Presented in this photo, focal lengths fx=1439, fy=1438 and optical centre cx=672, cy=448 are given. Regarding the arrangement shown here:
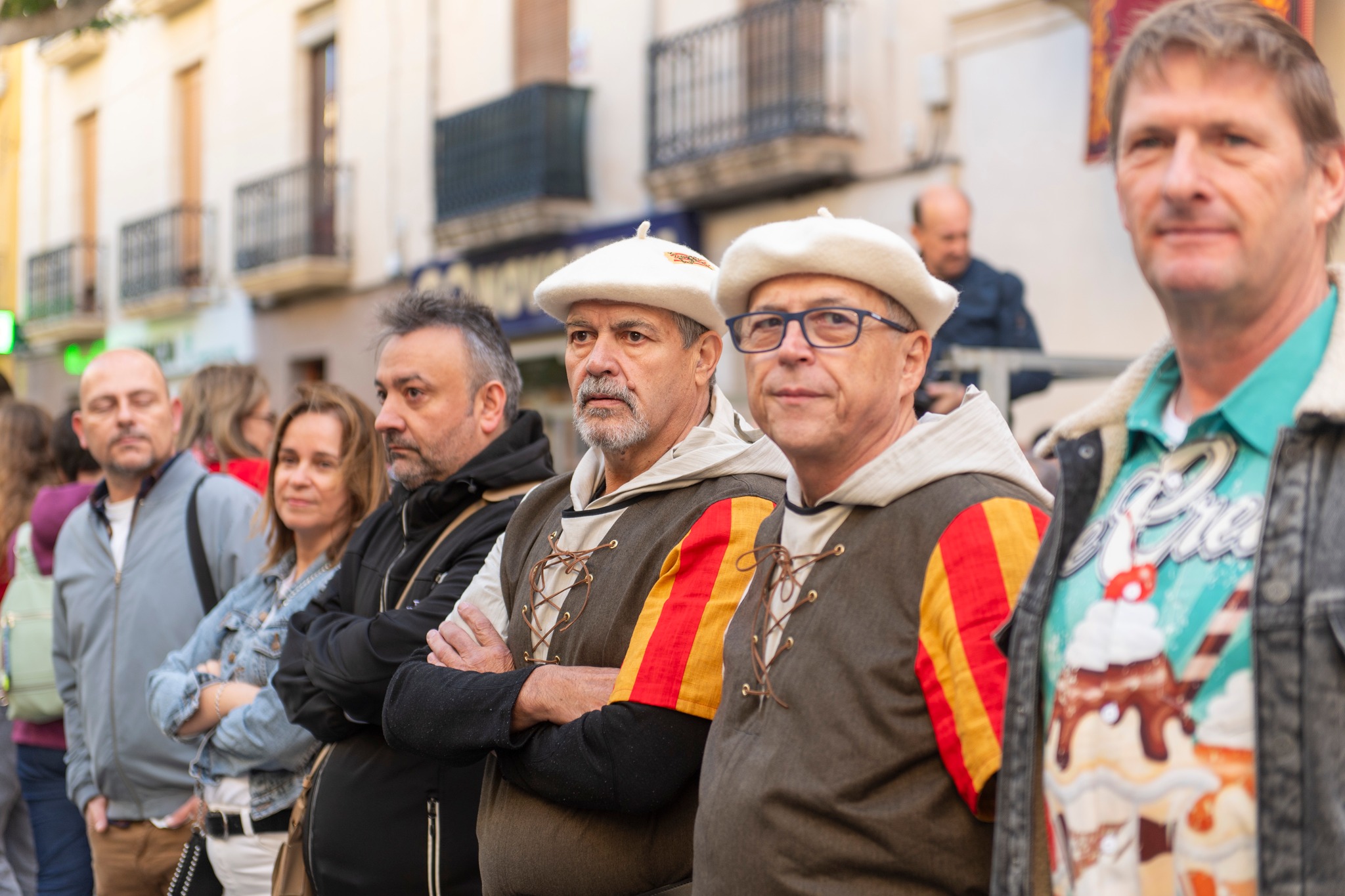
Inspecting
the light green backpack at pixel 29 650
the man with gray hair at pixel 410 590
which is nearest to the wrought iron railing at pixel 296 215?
the light green backpack at pixel 29 650

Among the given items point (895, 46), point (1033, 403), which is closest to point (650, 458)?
point (1033, 403)

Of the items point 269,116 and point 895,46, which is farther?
point 269,116

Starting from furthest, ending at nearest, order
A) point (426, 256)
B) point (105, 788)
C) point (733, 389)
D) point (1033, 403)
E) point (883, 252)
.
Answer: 1. point (426, 256)
2. point (733, 389)
3. point (1033, 403)
4. point (105, 788)
5. point (883, 252)

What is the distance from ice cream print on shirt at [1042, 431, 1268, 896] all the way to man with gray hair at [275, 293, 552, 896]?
1.89 meters

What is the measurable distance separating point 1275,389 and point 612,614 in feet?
4.78

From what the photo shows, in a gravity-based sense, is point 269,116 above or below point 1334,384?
above

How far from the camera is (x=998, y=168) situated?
9547 mm

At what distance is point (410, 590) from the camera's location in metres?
3.56

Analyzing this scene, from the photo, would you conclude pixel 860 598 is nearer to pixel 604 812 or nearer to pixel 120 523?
pixel 604 812

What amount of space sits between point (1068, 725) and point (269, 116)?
17267 millimetres

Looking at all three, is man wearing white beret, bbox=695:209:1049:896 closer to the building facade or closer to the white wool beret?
the white wool beret

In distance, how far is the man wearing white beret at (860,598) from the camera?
6.83 feet

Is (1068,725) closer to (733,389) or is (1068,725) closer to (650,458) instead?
(650,458)

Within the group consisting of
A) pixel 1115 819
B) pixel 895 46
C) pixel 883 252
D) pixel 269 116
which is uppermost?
pixel 269 116
